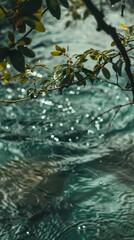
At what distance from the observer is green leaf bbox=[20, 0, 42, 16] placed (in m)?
1.15

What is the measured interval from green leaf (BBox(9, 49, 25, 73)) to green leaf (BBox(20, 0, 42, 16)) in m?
0.10

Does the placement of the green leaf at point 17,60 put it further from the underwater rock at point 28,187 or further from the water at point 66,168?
the underwater rock at point 28,187

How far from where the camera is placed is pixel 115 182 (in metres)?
3.54

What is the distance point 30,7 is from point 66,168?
2.67 metres

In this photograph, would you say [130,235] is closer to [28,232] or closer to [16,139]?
[28,232]

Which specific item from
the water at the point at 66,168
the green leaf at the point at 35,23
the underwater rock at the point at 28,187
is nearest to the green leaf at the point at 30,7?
the green leaf at the point at 35,23

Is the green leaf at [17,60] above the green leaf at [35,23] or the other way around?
the other way around

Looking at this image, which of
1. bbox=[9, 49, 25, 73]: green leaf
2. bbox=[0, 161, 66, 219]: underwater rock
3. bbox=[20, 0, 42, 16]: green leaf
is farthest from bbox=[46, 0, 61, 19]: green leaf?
bbox=[0, 161, 66, 219]: underwater rock

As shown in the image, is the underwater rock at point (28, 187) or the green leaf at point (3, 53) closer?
the green leaf at point (3, 53)

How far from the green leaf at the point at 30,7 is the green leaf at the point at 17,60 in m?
0.10

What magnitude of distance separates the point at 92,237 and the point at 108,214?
0.25m

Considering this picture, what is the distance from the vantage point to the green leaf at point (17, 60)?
1.20 m

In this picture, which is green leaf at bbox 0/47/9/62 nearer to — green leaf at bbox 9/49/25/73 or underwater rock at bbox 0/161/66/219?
green leaf at bbox 9/49/25/73

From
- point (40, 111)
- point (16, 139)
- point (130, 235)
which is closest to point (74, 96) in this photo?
point (40, 111)
